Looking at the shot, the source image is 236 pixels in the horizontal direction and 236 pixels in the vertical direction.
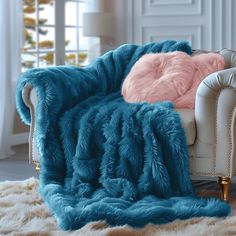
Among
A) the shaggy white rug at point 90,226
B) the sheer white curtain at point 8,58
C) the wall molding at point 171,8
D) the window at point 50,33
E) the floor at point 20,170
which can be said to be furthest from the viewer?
the wall molding at point 171,8

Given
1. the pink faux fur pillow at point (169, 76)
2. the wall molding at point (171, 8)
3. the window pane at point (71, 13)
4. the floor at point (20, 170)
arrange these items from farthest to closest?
the window pane at point (71, 13), the wall molding at point (171, 8), the floor at point (20, 170), the pink faux fur pillow at point (169, 76)

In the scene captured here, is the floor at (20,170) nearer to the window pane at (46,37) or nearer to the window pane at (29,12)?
the window pane at (46,37)

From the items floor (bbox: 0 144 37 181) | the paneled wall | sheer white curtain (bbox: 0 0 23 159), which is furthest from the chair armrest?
the paneled wall

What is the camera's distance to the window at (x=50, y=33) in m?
5.94

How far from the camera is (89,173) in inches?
129

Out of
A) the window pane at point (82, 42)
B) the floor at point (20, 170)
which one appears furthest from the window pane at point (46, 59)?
the floor at point (20, 170)

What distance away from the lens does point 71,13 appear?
6.39 meters

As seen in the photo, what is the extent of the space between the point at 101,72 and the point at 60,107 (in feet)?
1.99

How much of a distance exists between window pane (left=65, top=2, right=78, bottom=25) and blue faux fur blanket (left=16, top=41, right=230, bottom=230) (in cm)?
277

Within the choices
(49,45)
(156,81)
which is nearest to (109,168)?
(156,81)

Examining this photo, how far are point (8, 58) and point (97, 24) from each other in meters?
1.20

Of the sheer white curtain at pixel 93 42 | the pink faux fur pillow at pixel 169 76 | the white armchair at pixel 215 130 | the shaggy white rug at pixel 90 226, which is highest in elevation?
the sheer white curtain at pixel 93 42

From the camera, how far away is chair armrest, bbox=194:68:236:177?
10.5ft

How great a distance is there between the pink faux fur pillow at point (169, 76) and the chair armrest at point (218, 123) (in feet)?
1.38
